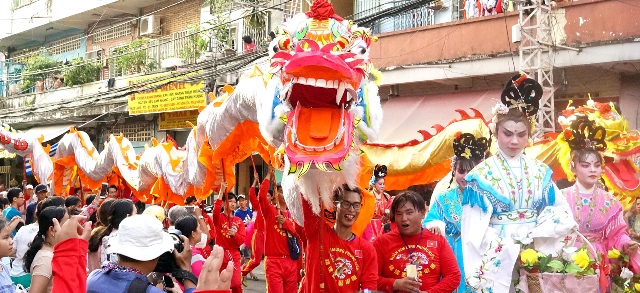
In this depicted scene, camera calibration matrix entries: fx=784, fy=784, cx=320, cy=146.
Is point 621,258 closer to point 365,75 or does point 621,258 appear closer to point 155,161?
point 365,75

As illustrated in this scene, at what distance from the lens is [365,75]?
184 inches

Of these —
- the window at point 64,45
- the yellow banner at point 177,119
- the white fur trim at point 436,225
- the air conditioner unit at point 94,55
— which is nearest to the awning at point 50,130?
the air conditioner unit at point 94,55

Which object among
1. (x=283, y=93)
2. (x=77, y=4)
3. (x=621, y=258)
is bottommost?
(x=621, y=258)

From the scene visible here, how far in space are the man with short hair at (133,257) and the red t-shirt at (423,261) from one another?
5.95 ft

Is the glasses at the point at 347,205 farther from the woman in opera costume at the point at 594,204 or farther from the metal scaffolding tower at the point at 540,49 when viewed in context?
the metal scaffolding tower at the point at 540,49

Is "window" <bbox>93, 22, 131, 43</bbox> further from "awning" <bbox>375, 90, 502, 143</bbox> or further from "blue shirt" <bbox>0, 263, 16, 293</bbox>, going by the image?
"blue shirt" <bbox>0, 263, 16, 293</bbox>


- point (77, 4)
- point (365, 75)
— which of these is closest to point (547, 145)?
point (365, 75)

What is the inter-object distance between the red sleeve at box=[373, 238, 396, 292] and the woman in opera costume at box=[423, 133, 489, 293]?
47 cm

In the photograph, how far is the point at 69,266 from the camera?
129 inches

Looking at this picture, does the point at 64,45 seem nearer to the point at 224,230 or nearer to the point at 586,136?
the point at 224,230

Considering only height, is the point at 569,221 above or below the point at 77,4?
below

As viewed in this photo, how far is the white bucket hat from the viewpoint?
327cm

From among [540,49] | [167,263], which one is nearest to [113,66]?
[540,49]

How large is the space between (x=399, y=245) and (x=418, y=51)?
9203 millimetres
